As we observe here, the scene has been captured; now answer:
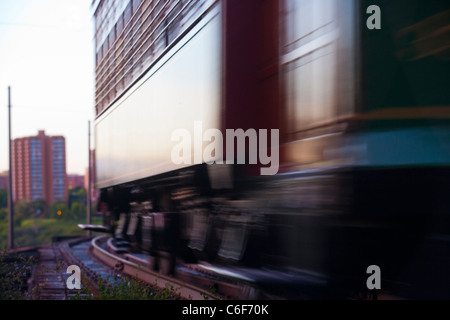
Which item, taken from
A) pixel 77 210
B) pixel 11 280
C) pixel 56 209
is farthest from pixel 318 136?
pixel 77 210

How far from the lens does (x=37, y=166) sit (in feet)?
41.8

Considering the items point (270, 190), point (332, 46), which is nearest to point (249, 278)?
point (270, 190)

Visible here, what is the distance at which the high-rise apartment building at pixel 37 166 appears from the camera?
12.2 meters

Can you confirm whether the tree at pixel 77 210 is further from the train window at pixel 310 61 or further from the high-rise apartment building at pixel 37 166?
the train window at pixel 310 61

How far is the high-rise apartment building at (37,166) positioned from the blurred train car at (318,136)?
25.3 ft

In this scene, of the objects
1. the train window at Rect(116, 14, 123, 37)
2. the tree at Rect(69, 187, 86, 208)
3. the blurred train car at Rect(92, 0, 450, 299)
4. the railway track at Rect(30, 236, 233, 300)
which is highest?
the train window at Rect(116, 14, 123, 37)

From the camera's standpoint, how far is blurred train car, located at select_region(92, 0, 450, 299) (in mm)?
2738

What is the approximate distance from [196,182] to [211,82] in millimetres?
1052

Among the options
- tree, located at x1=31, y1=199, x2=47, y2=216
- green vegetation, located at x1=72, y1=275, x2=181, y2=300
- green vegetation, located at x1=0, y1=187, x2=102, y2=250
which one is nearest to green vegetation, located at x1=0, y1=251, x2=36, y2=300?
green vegetation, located at x1=72, y1=275, x2=181, y2=300

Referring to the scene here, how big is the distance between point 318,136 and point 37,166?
11.0 m

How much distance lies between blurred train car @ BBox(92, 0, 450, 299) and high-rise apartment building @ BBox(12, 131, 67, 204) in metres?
7.70

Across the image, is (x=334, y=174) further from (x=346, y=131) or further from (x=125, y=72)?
(x=125, y=72)

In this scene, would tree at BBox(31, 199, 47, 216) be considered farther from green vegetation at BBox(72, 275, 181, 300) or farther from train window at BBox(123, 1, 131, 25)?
green vegetation at BBox(72, 275, 181, 300)

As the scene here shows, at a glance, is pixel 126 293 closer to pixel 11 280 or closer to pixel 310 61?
pixel 11 280
